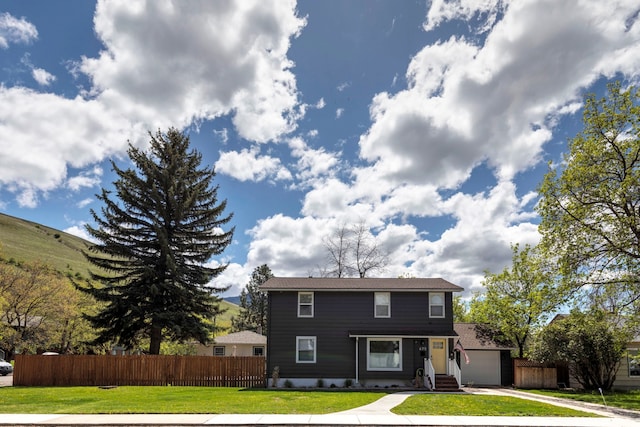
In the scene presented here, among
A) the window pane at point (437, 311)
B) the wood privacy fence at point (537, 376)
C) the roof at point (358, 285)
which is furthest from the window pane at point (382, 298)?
the wood privacy fence at point (537, 376)

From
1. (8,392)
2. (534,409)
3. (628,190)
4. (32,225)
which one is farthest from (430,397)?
(32,225)

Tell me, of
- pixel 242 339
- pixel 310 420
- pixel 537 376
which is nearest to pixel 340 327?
pixel 537 376

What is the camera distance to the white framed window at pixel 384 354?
23.4 meters

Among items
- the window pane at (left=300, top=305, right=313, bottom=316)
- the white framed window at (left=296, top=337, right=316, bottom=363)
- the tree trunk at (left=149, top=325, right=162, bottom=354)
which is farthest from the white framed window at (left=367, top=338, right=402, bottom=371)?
the tree trunk at (left=149, top=325, right=162, bottom=354)

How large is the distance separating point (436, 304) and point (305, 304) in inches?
269

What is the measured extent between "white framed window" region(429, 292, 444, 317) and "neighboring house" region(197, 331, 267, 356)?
16.5 meters

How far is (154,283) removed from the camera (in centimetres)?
2750

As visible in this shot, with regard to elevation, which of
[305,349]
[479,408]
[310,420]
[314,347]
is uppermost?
[314,347]

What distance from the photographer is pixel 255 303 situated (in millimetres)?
53281

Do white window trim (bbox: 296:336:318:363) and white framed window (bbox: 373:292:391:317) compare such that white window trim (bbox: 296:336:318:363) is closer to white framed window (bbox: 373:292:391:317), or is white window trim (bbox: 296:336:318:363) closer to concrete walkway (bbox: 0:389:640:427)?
white framed window (bbox: 373:292:391:317)

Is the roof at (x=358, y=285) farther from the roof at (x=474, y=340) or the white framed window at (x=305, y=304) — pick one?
the roof at (x=474, y=340)

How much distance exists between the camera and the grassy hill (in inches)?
4108

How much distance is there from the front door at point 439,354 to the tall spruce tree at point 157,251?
44.1 ft

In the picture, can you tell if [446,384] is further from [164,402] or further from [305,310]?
[164,402]
